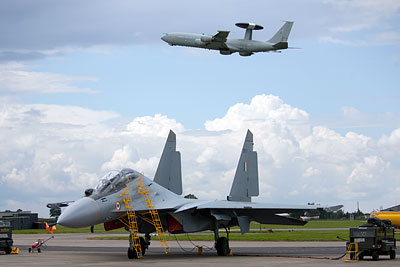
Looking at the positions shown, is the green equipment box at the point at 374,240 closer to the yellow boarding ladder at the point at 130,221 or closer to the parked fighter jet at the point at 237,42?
the yellow boarding ladder at the point at 130,221

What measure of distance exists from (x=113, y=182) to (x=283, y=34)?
85.3ft

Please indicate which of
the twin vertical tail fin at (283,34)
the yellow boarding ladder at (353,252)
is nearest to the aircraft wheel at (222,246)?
the yellow boarding ladder at (353,252)

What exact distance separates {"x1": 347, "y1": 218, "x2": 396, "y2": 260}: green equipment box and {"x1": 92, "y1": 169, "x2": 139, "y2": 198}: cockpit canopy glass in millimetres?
8041

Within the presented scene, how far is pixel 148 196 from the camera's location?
22328 millimetres

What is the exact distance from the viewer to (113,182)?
2119 cm

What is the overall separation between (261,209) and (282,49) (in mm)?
21695

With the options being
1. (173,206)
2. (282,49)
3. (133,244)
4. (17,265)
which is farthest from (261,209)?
(282,49)

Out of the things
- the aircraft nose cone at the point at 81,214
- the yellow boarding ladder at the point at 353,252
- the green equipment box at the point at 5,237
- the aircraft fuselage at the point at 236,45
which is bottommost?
the yellow boarding ladder at the point at 353,252

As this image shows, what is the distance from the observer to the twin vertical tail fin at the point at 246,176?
2617cm

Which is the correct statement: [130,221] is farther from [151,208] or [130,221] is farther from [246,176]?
[246,176]

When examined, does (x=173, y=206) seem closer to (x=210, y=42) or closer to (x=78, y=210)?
(x=78, y=210)

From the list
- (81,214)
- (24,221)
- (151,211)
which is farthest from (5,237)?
(24,221)

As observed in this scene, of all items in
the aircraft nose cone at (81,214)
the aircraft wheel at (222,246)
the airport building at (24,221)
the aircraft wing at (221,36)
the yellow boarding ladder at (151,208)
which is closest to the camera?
the aircraft nose cone at (81,214)

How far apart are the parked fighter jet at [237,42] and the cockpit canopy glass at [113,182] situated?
21.7m
